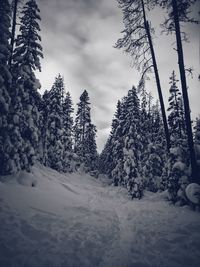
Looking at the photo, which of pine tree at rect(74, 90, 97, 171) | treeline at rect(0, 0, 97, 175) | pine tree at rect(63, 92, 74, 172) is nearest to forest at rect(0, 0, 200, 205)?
treeline at rect(0, 0, 97, 175)

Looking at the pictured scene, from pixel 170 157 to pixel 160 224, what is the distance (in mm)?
5384

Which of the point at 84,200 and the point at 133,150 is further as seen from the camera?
the point at 133,150

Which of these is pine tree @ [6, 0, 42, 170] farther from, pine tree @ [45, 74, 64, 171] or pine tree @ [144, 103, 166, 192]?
pine tree @ [144, 103, 166, 192]

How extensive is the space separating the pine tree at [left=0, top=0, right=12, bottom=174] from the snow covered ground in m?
3.08

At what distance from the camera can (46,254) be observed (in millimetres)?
5457

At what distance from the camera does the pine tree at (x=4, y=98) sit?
12422 mm

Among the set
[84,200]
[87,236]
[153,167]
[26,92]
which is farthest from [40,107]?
[153,167]

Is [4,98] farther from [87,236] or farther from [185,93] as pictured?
[185,93]

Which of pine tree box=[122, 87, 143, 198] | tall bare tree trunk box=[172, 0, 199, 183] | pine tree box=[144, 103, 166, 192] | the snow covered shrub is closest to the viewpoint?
tall bare tree trunk box=[172, 0, 199, 183]

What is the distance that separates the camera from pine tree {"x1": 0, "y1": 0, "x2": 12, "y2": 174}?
12.4 metres

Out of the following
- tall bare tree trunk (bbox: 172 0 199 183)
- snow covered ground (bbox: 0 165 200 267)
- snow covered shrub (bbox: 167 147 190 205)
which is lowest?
snow covered ground (bbox: 0 165 200 267)

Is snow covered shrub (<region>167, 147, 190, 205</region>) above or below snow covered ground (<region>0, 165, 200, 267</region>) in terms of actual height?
above

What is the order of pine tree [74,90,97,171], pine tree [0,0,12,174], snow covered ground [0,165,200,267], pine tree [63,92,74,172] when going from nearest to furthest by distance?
snow covered ground [0,165,200,267]
pine tree [0,0,12,174]
pine tree [63,92,74,172]
pine tree [74,90,97,171]

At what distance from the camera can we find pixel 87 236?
7012 millimetres
